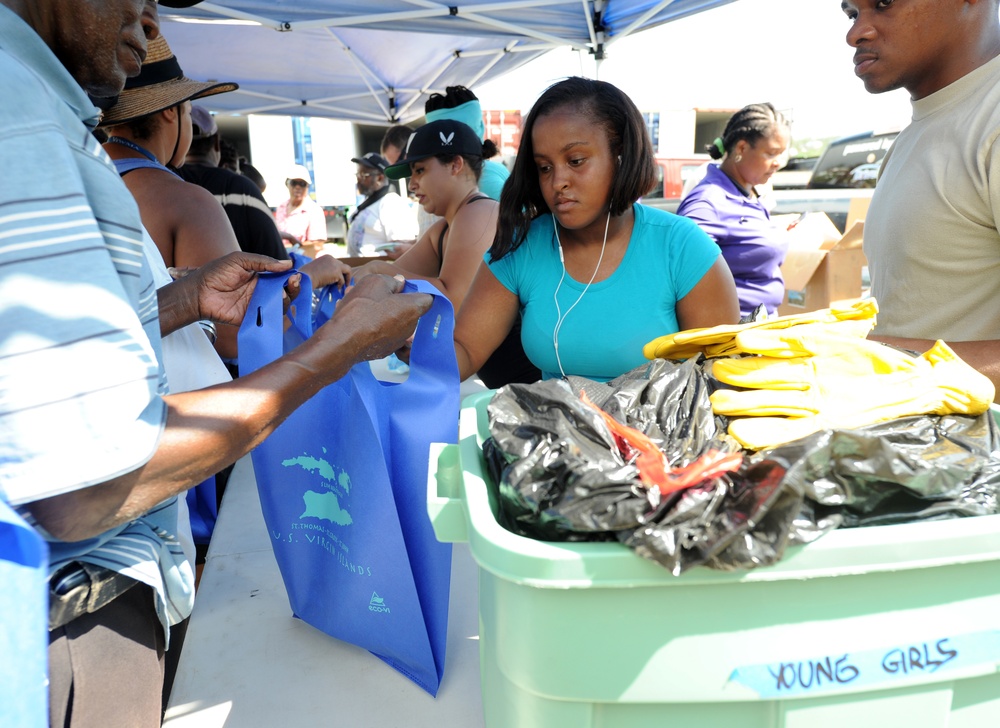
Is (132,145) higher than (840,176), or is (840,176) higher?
(132,145)

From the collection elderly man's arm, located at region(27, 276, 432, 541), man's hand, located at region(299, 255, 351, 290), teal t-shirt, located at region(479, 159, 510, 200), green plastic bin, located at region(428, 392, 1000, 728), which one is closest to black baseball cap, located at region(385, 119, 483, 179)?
teal t-shirt, located at region(479, 159, 510, 200)

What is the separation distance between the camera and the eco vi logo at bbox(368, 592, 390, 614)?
1.28 m

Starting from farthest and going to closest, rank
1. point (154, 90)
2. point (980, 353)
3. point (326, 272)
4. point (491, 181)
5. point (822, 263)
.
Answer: point (822, 263), point (491, 181), point (154, 90), point (326, 272), point (980, 353)

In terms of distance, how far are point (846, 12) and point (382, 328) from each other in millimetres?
1431

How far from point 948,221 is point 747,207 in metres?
1.82

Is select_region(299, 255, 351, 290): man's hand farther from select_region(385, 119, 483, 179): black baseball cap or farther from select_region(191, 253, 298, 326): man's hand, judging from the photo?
select_region(385, 119, 483, 179): black baseball cap

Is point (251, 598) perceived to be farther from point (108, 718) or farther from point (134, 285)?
point (134, 285)

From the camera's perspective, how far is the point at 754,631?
0.70m

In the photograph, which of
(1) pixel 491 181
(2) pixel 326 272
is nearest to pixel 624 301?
(2) pixel 326 272

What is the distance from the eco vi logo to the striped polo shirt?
0.66 metres

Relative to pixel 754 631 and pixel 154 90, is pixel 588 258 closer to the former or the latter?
pixel 754 631

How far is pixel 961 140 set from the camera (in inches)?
56.8

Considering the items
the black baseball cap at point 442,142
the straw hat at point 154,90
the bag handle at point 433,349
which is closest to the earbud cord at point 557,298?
the bag handle at point 433,349

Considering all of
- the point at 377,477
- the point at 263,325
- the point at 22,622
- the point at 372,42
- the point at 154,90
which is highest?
the point at 372,42
